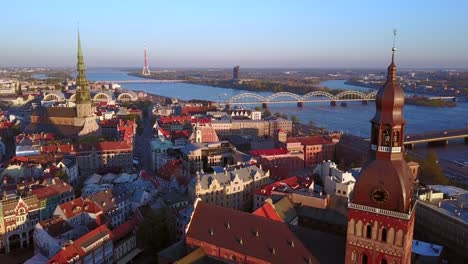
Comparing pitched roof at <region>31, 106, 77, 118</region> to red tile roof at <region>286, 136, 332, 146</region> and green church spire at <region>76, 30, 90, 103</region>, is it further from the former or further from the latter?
red tile roof at <region>286, 136, 332, 146</region>

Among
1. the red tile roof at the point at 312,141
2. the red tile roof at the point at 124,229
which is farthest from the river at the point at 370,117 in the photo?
the red tile roof at the point at 124,229

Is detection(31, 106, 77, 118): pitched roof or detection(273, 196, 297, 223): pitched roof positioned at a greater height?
detection(31, 106, 77, 118): pitched roof

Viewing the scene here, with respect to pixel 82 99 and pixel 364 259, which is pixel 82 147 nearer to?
pixel 82 99

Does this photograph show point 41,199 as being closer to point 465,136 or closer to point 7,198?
point 7,198

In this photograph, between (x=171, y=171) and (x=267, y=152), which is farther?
(x=267, y=152)

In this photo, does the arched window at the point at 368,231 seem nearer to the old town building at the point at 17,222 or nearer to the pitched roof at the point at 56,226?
the pitched roof at the point at 56,226

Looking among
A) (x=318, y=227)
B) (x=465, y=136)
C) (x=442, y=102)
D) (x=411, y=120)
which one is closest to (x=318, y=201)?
(x=318, y=227)

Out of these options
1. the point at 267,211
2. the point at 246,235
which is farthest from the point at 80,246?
the point at 267,211

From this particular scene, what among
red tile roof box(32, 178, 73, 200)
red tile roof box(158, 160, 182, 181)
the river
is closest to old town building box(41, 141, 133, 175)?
red tile roof box(158, 160, 182, 181)
